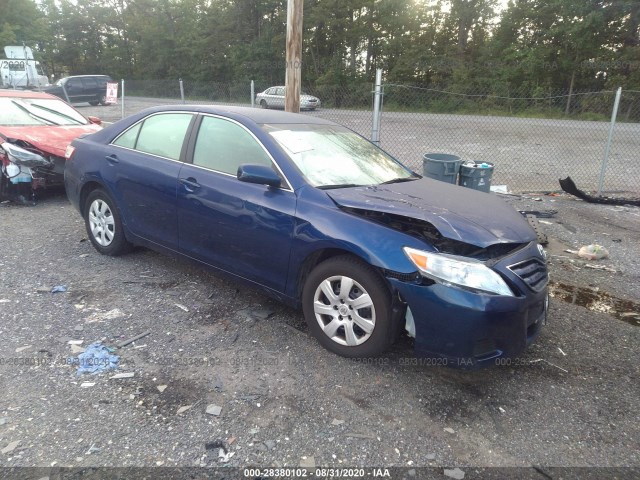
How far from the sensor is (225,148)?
12.4 feet

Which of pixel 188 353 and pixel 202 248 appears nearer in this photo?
pixel 188 353

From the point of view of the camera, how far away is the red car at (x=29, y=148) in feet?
21.0

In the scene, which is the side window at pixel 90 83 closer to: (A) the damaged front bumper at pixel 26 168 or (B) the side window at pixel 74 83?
(B) the side window at pixel 74 83

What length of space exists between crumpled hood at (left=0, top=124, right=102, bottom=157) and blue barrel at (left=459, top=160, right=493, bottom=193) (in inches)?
233

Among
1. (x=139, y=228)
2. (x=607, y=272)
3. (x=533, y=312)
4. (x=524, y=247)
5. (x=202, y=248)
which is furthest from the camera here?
(x=607, y=272)

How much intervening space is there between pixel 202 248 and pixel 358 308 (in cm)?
152

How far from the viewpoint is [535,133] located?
1736 centimetres

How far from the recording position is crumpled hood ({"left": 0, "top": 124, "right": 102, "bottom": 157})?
651 cm

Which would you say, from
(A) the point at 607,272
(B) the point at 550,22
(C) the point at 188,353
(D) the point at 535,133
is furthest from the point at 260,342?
(B) the point at 550,22

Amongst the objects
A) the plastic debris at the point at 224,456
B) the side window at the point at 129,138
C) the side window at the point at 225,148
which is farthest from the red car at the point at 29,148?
the plastic debris at the point at 224,456

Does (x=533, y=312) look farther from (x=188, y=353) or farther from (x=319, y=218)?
(x=188, y=353)

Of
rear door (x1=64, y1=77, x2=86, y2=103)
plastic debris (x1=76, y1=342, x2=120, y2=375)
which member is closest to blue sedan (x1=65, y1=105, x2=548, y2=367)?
plastic debris (x1=76, y1=342, x2=120, y2=375)

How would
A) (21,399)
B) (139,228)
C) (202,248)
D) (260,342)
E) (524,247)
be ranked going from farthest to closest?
(139,228) < (202,248) < (260,342) < (524,247) < (21,399)

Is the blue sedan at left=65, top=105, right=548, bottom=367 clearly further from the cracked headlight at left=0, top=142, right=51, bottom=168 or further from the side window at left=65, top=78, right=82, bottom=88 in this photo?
the side window at left=65, top=78, right=82, bottom=88
